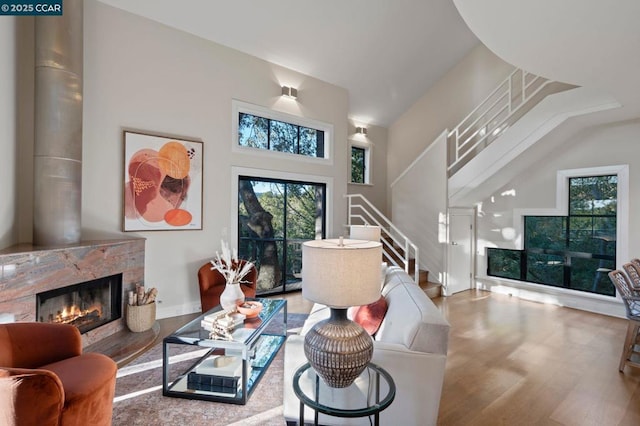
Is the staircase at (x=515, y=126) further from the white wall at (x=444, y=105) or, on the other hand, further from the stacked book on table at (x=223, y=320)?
the stacked book on table at (x=223, y=320)

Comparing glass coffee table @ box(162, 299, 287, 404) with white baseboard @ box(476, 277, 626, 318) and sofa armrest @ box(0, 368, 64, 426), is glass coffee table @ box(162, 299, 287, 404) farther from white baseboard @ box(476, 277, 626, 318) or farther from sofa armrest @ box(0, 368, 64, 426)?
white baseboard @ box(476, 277, 626, 318)

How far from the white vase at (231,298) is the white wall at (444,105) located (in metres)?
5.20

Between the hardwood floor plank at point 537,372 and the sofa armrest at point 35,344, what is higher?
the sofa armrest at point 35,344

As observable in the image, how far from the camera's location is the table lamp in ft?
4.84

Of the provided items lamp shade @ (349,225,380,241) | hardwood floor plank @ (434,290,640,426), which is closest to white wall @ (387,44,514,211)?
lamp shade @ (349,225,380,241)

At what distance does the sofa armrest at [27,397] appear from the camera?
1340mm

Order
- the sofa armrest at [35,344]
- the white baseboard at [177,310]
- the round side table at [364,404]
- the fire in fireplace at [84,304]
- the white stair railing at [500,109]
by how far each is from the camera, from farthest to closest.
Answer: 1. the white stair railing at [500,109]
2. the white baseboard at [177,310]
3. the fire in fireplace at [84,304]
4. the sofa armrest at [35,344]
5. the round side table at [364,404]

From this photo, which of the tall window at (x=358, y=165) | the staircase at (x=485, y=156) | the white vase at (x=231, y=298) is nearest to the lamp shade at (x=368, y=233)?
the white vase at (x=231, y=298)

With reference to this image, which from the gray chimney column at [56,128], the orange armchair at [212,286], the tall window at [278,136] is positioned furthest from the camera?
the tall window at [278,136]

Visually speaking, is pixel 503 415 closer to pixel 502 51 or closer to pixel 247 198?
pixel 502 51

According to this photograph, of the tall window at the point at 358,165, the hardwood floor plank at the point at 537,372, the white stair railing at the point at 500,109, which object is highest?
the white stair railing at the point at 500,109

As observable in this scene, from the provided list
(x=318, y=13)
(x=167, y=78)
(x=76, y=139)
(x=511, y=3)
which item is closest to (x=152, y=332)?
(x=76, y=139)

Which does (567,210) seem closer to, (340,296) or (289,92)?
(289,92)

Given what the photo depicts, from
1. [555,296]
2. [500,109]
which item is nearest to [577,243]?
[555,296]
